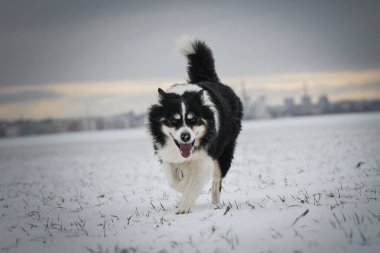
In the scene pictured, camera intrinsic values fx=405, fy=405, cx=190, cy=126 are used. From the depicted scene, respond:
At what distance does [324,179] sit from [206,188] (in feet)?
7.57

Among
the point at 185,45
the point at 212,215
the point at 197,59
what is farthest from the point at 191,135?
the point at 185,45

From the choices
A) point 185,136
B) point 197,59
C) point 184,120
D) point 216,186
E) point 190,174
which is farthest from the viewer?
point 197,59

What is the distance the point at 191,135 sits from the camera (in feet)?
17.4

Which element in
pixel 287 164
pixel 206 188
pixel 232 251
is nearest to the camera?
pixel 232 251

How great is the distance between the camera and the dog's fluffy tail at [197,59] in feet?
24.9

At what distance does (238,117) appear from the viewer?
7.42m

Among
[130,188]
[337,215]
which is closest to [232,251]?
[337,215]

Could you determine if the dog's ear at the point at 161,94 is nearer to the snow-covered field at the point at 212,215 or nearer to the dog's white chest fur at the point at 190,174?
the dog's white chest fur at the point at 190,174

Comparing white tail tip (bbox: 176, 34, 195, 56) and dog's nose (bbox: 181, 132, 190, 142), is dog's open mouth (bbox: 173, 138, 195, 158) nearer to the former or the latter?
dog's nose (bbox: 181, 132, 190, 142)

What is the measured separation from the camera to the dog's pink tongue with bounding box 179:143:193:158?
5477 mm

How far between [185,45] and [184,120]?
8.66 feet

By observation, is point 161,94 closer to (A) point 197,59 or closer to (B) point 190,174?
(B) point 190,174

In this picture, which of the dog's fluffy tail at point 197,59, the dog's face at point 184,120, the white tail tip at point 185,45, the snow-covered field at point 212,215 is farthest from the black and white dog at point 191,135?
the white tail tip at point 185,45

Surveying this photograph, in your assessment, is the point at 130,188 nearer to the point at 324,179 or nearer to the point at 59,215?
the point at 59,215
